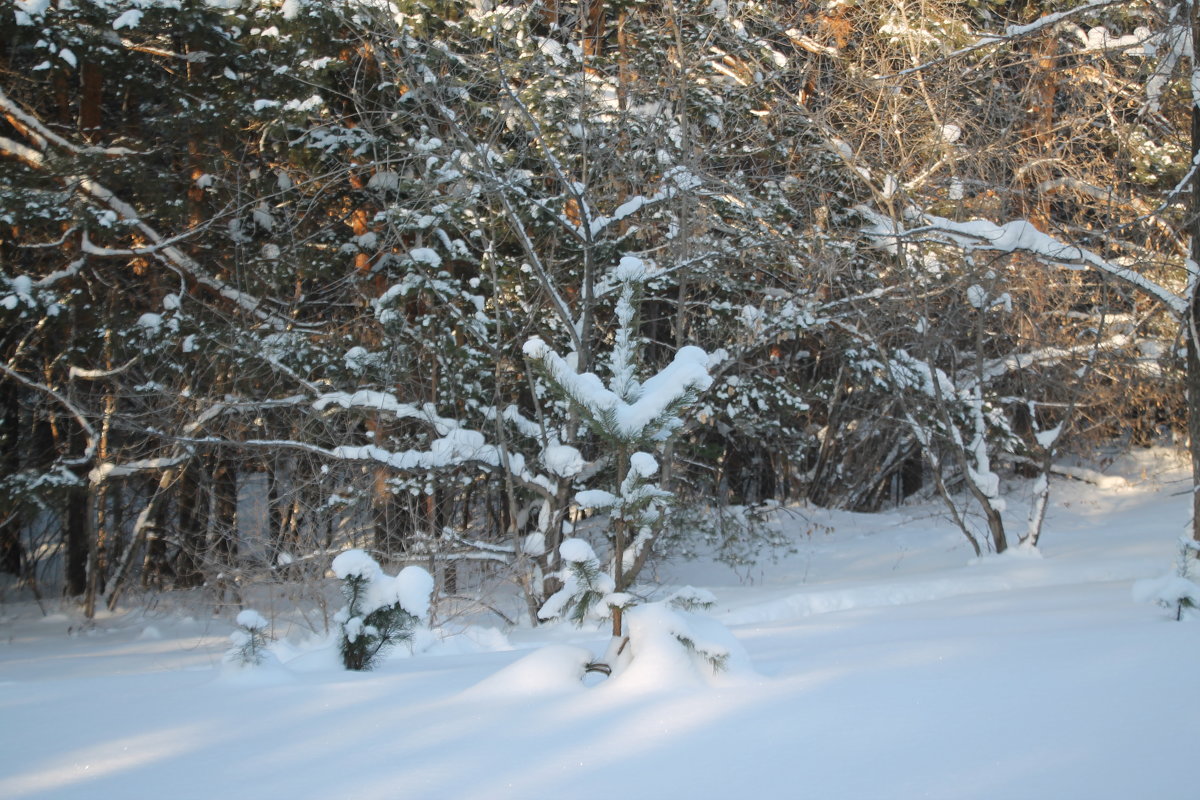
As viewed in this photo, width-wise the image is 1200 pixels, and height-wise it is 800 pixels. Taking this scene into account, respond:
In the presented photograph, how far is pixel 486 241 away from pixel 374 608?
18.1ft

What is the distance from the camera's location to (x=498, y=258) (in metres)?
9.21

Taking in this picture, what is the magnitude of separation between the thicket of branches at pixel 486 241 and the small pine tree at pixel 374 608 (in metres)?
3.54

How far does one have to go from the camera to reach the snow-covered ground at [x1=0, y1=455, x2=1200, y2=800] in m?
2.50

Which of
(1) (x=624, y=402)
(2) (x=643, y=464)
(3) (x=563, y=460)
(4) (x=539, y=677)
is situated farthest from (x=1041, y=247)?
(4) (x=539, y=677)

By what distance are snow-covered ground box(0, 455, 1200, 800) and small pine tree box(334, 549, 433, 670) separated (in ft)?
0.54

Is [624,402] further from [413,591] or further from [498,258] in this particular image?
[498,258]

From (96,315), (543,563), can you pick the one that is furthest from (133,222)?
Result: (543,563)

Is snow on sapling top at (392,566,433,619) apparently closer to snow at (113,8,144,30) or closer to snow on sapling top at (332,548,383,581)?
snow on sapling top at (332,548,383,581)

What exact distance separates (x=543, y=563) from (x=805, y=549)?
487cm

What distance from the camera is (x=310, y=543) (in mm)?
8414

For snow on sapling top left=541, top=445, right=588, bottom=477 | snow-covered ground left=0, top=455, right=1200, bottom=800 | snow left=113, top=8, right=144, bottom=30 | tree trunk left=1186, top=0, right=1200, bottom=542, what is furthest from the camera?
snow left=113, top=8, right=144, bottom=30

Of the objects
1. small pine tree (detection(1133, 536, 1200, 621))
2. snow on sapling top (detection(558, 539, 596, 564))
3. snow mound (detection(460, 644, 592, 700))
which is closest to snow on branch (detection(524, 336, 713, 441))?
snow on sapling top (detection(558, 539, 596, 564))

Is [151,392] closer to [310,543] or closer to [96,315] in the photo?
[96,315]

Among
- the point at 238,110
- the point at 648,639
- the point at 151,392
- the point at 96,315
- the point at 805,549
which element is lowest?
the point at 805,549
